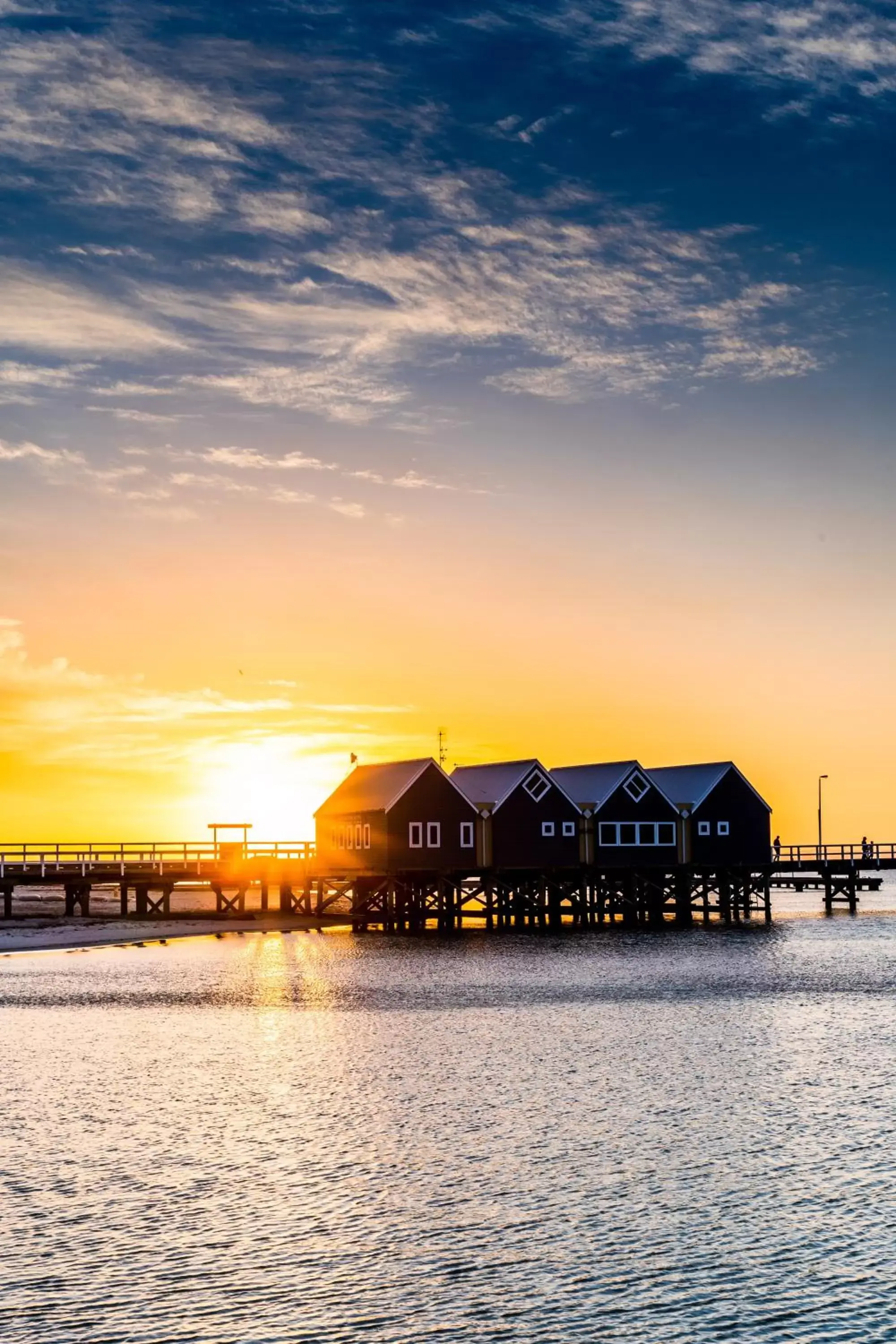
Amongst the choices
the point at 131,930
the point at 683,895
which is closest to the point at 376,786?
the point at 131,930

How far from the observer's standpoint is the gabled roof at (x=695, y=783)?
278 feet

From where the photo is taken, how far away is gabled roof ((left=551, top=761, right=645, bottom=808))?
268 feet

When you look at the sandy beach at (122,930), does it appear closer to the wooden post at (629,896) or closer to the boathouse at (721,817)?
the wooden post at (629,896)

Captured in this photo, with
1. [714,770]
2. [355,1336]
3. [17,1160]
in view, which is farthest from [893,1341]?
[714,770]

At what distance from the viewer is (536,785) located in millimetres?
78812

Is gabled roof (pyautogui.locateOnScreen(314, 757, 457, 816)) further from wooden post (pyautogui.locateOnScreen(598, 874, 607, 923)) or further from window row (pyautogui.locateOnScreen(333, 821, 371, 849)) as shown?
wooden post (pyautogui.locateOnScreen(598, 874, 607, 923))

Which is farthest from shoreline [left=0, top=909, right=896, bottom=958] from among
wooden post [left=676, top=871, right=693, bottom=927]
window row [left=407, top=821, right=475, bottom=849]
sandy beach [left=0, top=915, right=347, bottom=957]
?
window row [left=407, top=821, right=475, bottom=849]

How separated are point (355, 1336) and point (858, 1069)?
17655 millimetres

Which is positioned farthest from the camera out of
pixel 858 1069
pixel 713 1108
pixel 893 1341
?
pixel 858 1069

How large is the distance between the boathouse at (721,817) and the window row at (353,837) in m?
18.2

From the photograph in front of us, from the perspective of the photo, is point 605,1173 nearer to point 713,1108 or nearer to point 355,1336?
point 713,1108

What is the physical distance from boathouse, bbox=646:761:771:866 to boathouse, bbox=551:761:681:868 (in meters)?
1.09

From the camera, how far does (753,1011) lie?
3956 centimetres

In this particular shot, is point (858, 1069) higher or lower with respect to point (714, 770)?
lower
